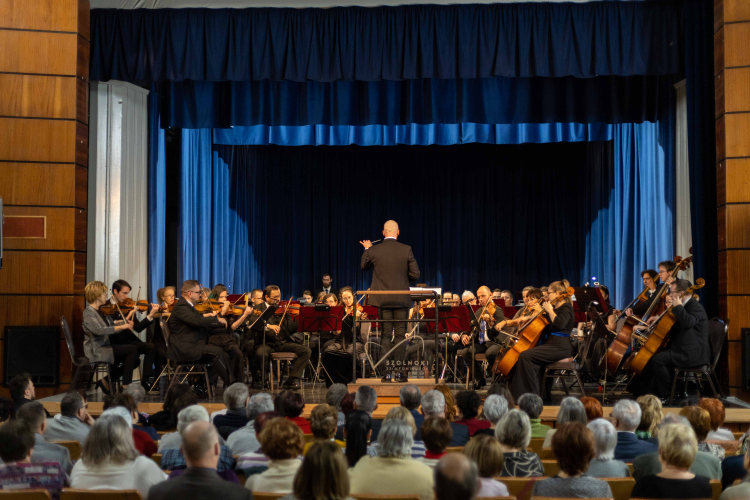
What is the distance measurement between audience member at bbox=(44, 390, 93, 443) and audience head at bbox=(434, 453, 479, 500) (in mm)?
3169

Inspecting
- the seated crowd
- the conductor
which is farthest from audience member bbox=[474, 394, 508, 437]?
the conductor

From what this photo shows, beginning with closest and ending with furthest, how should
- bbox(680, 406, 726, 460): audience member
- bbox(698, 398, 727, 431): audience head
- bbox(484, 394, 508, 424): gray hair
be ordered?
bbox(680, 406, 726, 460): audience member
bbox(698, 398, 727, 431): audience head
bbox(484, 394, 508, 424): gray hair

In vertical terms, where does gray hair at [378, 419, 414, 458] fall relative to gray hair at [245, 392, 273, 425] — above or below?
above

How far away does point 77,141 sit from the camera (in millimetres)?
8469

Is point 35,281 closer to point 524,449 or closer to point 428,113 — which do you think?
point 428,113

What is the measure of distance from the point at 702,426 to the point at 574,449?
132cm

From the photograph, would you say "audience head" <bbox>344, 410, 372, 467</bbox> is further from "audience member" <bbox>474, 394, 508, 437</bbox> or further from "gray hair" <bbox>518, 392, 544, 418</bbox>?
"gray hair" <bbox>518, 392, 544, 418</bbox>

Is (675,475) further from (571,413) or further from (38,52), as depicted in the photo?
(38,52)

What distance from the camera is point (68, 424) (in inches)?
182

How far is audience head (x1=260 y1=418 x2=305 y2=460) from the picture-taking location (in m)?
3.21

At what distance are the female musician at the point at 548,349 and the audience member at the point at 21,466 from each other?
5.28 m

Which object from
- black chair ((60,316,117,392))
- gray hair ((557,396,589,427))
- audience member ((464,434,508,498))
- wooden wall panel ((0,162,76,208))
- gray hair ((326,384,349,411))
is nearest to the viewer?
audience member ((464,434,508,498))

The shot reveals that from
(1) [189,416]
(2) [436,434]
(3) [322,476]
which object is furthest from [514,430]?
(1) [189,416]

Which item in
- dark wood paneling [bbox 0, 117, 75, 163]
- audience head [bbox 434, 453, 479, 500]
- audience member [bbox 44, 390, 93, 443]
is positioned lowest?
audience member [bbox 44, 390, 93, 443]
